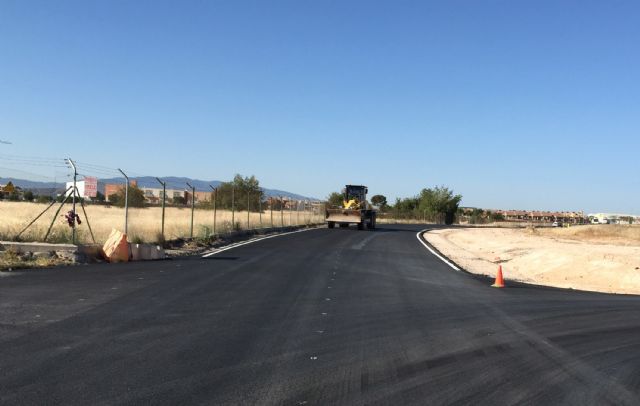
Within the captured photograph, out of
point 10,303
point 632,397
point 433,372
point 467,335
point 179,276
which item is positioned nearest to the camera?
point 632,397

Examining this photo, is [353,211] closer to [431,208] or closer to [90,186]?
[90,186]

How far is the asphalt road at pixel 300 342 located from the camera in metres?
6.10

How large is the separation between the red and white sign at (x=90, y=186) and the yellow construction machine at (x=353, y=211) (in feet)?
99.5

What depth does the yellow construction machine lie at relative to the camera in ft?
161

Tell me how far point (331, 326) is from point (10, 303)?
Answer: 17.6 feet

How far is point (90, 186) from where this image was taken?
20.1 meters

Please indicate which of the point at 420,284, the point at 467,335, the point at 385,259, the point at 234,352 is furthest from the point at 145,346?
the point at 385,259

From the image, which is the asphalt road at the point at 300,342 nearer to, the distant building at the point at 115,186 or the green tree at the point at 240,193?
the distant building at the point at 115,186

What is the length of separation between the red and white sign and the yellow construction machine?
99.5 ft

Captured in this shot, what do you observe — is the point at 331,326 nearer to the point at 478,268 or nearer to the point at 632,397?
the point at 632,397

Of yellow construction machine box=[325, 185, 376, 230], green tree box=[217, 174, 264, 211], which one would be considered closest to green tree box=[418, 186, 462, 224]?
green tree box=[217, 174, 264, 211]

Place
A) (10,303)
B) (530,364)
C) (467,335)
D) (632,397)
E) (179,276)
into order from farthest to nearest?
(179,276) < (10,303) < (467,335) < (530,364) < (632,397)

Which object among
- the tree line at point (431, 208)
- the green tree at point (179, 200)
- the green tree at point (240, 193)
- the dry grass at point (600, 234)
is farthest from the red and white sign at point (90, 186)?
the tree line at point (431, 208)

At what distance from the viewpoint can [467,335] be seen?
30.2 feet
